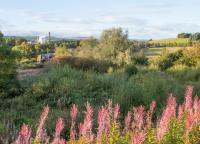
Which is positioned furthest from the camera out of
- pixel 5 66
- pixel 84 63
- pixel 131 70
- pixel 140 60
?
pixel 140 60

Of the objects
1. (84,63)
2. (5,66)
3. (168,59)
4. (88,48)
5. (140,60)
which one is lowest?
(140,60)

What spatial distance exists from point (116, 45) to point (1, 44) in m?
33.9

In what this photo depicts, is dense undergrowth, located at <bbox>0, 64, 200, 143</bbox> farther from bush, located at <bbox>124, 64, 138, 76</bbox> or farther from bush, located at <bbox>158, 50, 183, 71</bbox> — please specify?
bush, located at <bbox>158, 50, 183, 71</bbox>

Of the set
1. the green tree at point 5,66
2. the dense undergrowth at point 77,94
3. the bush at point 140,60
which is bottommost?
the bush at point 140,60

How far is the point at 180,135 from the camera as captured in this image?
6.38m

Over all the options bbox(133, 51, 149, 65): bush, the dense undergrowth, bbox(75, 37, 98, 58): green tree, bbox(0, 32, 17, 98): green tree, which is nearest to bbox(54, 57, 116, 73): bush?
bbox(133, 51, 149, 65): bush

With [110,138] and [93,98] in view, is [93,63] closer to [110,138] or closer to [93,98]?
[93,98]

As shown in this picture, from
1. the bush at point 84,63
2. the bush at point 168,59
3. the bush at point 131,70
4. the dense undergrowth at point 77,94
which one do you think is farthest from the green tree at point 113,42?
the dense undergrowth at point 77,94

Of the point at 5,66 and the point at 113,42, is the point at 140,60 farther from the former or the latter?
the point at 5,66

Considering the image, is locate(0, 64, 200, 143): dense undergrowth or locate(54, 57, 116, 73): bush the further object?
locate(54, 57, 116, 73): bush

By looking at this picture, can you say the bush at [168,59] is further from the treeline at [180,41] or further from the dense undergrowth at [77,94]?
the treeline at [180,41]

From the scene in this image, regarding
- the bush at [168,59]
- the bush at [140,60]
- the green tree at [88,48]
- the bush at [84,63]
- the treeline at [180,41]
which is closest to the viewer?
the bush at [84,63]

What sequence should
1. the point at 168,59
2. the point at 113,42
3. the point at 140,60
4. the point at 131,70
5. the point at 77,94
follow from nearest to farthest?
the point at 77,94 → the point at 131,70 → the point at 168,59 → the point at 140,60 → the point at 113,42

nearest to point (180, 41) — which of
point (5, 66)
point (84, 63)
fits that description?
point (84, 63)
